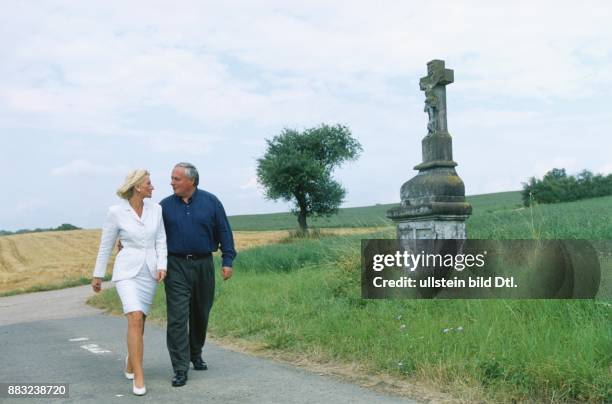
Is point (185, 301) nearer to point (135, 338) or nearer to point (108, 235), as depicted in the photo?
point (135, 338)

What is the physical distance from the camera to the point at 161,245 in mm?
5715

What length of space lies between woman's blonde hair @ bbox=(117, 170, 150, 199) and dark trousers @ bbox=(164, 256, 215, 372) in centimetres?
79

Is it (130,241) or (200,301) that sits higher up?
(130,241)

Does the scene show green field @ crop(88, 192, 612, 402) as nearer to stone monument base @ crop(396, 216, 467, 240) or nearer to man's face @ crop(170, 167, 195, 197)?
stone monument base @ crop(396, 216, 467, 240)

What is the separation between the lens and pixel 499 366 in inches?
198

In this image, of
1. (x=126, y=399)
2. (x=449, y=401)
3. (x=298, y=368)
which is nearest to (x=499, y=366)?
(x=449, y=401)

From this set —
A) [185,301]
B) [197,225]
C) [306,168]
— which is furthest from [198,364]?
[306,168]

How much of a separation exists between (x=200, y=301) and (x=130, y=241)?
1026 mm

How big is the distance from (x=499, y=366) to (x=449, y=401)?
2.08 feet

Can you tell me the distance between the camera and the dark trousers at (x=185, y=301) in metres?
5.79

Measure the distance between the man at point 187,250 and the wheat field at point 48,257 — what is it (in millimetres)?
7221

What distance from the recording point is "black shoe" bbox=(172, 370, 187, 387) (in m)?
5.59

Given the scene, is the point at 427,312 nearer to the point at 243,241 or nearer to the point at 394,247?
the point at 394,247

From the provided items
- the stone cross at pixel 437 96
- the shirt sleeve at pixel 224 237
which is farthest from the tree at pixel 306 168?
the shirt sleeve at pixel 224 237
